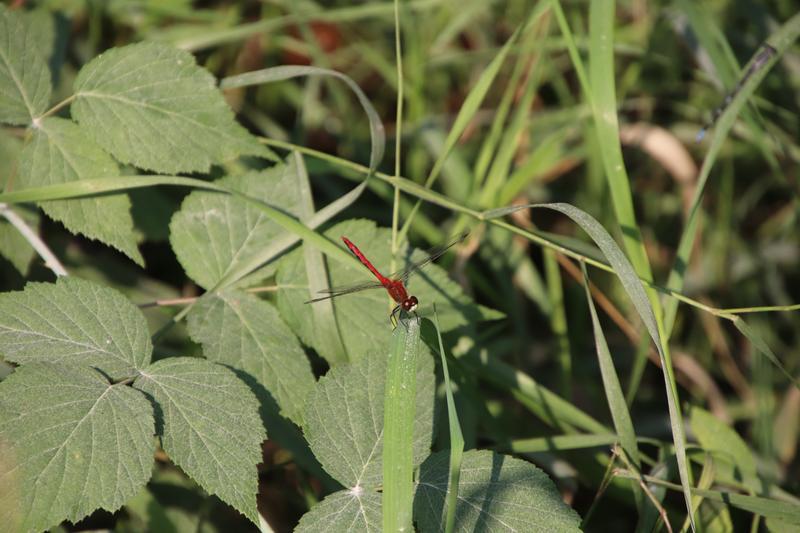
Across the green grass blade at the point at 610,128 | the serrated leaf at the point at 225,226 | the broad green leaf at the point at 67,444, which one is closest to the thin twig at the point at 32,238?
the serrated leaf at the point at 225,226

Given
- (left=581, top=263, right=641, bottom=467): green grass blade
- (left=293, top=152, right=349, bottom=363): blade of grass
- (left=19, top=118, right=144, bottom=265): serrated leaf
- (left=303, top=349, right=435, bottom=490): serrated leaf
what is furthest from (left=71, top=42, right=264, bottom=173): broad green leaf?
(left=581, top=263, right=641, bottom=467): green grass blade

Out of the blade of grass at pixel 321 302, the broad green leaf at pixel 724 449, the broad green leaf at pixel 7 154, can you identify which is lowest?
the broad green leaf at pixel 724 449

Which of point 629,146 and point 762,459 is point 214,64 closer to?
point 629,146

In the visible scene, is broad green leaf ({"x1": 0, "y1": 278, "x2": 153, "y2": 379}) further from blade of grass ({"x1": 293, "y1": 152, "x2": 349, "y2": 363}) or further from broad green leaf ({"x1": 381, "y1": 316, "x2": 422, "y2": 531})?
broad green leaf ({"x1": 381, "y1": 316, "x2": 422, "y2": 531})

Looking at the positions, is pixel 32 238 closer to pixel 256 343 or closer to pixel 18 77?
pixel 18 77

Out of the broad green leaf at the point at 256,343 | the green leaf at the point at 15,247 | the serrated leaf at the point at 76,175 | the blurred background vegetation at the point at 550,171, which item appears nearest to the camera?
the broad green leaf at the point at 256,343

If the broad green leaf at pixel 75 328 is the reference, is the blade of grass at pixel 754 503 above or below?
below

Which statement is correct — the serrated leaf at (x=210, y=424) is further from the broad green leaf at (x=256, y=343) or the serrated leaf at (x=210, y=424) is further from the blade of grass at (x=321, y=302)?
the blade of grass at (x=321, y=302)
